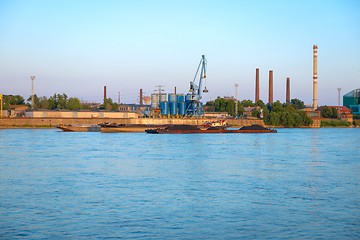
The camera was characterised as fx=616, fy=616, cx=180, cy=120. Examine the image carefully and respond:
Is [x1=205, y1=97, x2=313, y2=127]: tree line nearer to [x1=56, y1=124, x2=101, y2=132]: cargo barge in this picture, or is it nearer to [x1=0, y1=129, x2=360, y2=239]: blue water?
[x1=56, y1=124, x2=101, y2=132]: cargo barge

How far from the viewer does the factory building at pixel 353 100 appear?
116 m

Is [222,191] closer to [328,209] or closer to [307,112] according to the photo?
[328,209]

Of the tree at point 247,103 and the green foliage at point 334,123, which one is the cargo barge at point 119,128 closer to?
the green foliage at point 334,123

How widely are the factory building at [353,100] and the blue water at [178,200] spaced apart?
299 ft

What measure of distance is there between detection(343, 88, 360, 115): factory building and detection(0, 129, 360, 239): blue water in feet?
299

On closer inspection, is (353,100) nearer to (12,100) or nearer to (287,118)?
(287,118)

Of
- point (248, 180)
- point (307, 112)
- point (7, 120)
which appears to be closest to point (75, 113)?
point (7, 120)

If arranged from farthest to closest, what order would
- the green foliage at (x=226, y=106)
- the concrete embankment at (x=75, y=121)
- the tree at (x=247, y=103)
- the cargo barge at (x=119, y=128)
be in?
the tree at (x=247, y=103) < the green foliage at (x=226, y=106) < the concrete embankment at (x=75, y=121) < the cargo barge at (x=119, y=128)

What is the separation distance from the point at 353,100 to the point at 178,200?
357 feet

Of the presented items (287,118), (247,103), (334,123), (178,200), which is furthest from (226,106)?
(178,200)

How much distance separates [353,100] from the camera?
120 m

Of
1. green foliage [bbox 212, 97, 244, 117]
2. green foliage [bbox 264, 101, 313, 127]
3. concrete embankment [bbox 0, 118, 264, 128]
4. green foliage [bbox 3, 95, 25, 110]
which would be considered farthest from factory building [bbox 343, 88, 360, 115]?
green foliage [bbox 3, 95, 25, 110]

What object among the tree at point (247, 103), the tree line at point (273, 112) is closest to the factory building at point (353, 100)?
the tree line at point (273, 112)

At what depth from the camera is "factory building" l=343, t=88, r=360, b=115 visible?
380 feet
